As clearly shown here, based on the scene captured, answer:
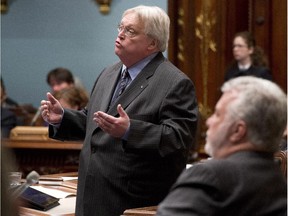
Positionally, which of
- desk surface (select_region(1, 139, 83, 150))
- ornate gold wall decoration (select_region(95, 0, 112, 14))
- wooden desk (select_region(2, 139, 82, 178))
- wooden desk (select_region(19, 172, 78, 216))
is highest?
ornate gold wall decoration (select_region(95, 0, 112, 14))

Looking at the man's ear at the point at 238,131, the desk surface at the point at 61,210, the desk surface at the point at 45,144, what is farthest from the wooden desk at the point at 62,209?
the desk surface at the point at 45,144

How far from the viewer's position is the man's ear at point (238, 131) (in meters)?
2.25

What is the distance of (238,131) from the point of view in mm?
2260

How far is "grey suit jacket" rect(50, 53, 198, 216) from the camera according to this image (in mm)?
3178

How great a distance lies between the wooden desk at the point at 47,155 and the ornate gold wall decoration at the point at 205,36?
5.39ft

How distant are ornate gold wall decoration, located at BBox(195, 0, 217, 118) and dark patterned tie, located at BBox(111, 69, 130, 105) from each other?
409 cm

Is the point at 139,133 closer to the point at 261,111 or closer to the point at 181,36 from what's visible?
the point at 261,111

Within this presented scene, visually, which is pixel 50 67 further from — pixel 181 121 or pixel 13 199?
pixel 13 199

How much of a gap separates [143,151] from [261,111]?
3.26 feet

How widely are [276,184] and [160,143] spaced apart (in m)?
0.97

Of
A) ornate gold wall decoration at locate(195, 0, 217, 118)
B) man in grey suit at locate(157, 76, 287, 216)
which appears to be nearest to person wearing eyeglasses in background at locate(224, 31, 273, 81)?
ornate gold wall decoration at locate(195, 0, 217, 118)

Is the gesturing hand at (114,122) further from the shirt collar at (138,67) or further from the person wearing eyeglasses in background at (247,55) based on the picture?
the person wearing eyeglasses in background at (247,55)

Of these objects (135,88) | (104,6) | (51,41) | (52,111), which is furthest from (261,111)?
(51,41)

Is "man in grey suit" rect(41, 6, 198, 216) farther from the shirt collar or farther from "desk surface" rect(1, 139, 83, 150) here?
"desk surface" rect(1, 139, 83, 150)
